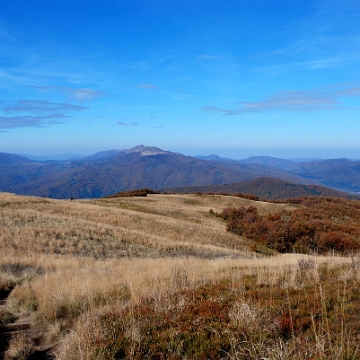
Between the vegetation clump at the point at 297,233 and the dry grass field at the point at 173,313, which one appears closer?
→ the dry grass field at the point at 173,313

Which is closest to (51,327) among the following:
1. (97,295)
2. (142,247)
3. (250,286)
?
(97,295)

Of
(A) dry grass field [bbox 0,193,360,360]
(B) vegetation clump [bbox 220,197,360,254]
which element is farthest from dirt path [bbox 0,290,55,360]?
(B) vegetation clump [bbox 220,197,360,254]

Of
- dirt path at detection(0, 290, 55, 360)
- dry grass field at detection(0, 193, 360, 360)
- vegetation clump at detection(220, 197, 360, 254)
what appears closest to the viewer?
dry grass field at detection(0, 193, 360, 360)

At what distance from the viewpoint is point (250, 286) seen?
23.3 ft

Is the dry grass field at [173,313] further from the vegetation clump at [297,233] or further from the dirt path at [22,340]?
the vegetation clump at [297,233]

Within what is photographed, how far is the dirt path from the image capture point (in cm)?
430

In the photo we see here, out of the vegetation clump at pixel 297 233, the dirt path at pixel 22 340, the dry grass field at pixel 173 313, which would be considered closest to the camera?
A: the dry grass field at pixel 173 313

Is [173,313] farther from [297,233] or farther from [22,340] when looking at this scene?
[297,233]

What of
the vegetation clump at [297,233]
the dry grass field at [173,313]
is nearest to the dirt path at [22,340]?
the dry grass field at [173,313]

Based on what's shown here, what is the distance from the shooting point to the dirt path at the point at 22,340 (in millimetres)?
4305

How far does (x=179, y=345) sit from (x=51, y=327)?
108 inches

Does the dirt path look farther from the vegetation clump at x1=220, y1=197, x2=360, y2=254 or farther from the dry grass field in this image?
the vegetation clump at x1=220, y1=197, x2=360, y2=254

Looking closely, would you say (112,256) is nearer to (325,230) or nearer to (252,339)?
(252,339)

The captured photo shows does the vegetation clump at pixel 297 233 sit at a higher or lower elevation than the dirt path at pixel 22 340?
lower
